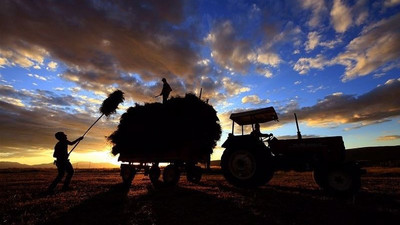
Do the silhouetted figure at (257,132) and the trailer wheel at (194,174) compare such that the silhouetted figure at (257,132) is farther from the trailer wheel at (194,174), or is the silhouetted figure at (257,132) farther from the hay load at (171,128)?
the trailer wheel at (194,174)

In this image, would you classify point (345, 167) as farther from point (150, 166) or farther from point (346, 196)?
point (150, 166)

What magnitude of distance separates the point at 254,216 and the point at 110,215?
101 inches

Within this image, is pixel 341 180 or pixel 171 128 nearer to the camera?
pixel 341 180

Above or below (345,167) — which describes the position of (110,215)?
below

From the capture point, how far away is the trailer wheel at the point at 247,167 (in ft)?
24.2

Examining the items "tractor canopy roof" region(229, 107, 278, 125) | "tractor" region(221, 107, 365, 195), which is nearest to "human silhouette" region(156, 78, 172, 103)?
"tractor canopy roof" region(229, 107, 278, 125)

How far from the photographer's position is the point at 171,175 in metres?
10.6

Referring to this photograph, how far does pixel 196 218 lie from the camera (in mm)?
4328

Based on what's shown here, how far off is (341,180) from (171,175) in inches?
247

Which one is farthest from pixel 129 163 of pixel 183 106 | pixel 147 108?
pixel 183 106

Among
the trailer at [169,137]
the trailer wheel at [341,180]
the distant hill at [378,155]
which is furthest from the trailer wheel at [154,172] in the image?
the distant hill at [378,155]

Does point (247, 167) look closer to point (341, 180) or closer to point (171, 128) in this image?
point (341, 180)

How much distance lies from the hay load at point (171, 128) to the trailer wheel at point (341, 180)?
17.0 feet

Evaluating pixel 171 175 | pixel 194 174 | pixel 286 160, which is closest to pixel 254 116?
pixel 286 160
